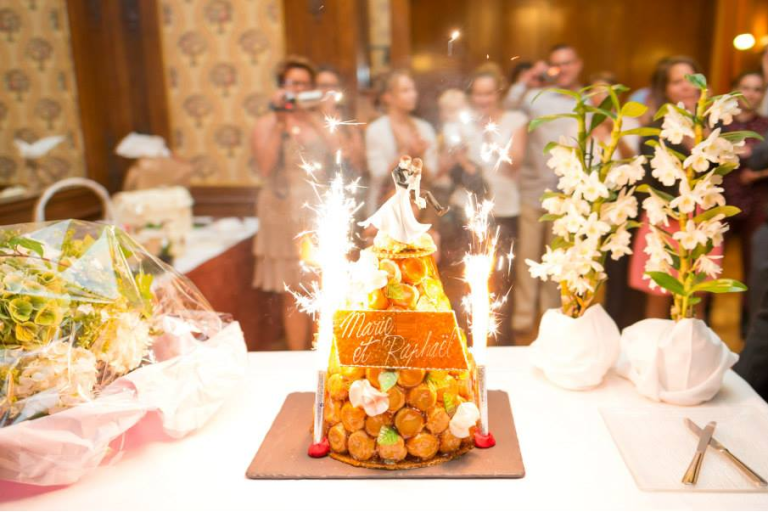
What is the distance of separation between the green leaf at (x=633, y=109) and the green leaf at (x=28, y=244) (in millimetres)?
986

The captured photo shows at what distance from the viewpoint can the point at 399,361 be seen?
922mm

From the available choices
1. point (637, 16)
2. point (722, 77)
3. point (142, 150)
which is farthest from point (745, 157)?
point (142, 150)

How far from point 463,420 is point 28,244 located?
726mm

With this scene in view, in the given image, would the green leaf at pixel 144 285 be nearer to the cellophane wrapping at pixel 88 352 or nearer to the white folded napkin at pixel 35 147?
the cellophane wrapping at pixel 88 352

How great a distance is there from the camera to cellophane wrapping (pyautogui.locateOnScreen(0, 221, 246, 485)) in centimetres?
88

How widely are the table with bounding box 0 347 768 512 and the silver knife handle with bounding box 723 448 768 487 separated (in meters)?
0.04

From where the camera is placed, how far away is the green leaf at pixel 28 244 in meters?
0.97

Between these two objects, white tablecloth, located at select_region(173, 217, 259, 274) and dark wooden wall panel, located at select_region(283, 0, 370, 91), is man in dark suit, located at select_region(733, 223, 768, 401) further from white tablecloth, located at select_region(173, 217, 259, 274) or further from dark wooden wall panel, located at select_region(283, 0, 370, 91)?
white tablecloth, located at select_region(173, 217, 259, 274)

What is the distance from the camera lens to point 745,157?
2.45m

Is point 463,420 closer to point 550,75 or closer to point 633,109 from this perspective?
point 633,109

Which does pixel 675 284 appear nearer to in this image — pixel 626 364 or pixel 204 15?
pixel 626 364

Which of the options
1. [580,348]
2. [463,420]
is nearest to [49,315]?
[463,420]

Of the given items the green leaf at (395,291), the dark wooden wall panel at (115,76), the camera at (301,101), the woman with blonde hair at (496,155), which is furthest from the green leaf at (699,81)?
the dark wooden wall panel at (115,76)

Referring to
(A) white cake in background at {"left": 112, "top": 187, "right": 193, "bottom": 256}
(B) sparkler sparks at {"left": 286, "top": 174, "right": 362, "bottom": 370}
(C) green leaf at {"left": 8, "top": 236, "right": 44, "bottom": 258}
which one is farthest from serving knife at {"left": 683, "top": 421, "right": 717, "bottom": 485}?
(A) white cake in background at {"left": 112, "top": 187, "right": 193, "bottom": 256}
